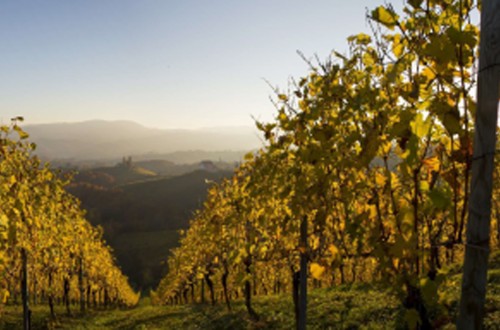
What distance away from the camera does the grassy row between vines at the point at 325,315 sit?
36.8ft

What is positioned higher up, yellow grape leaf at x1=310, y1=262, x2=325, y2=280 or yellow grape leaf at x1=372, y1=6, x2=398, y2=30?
yellow grape leaf at x1=372, y1=6, x2=398, y2=30

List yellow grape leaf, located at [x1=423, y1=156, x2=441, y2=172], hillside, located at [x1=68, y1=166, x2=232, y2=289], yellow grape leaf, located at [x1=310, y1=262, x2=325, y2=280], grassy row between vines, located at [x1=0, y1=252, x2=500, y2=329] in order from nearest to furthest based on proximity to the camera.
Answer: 1. yellow grape leaf, located at [x1=423, y1=156, x2=441, y2=172]
2. yellow grape leaf, located at [x1=310, y1=262, x2=325, y2=280]
3. grassy row between vines, located at [x1=0, y1=252, x2=500, y2=329]
4. hillside, located at [x1=68, y1=166, x2=232, y2=289]

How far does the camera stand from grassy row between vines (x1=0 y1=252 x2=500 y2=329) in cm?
1123

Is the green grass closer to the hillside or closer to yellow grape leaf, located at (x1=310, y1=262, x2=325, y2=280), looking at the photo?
the hillside

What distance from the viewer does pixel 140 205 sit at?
18075 cm

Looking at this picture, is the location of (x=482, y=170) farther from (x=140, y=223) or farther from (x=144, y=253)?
(x=140, y=223)

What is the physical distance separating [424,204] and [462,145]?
0.74m

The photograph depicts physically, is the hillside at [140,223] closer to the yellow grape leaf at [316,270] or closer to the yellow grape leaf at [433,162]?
the yellow grape leaf at [316,270]

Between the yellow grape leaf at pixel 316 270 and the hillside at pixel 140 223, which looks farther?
the hillside at pixel 140 223

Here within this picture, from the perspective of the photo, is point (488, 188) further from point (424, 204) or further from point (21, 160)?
point (21, 160)

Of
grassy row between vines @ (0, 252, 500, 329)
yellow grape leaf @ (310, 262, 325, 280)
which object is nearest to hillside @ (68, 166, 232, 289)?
grassy row between vines @ (0, 252, 500, 329)

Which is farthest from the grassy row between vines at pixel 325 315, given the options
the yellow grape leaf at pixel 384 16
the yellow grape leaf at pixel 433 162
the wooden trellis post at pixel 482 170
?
the yellow grape leaf at pixel 384 16

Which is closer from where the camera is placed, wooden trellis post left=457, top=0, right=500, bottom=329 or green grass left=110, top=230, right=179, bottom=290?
wooden trellis post left=457, top=0, right=500, bottom=329

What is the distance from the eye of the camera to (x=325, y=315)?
14617mm
